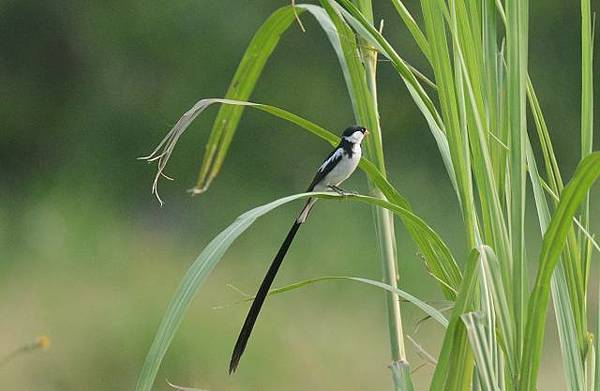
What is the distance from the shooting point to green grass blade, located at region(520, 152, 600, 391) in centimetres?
50

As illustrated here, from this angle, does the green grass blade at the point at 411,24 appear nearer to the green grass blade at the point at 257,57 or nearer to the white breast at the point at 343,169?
the green grass blade at the point at 257,57

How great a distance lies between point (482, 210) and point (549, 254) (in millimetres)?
67

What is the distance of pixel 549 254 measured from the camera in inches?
20.4

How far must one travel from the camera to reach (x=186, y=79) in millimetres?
2619

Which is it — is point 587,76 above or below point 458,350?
above

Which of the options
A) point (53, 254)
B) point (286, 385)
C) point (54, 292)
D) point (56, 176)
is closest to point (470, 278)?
point (286, 385)

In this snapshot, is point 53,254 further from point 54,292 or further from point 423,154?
point 423,154

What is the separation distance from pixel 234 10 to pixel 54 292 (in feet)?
2.86

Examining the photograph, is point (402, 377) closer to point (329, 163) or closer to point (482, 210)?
point (482, 210)

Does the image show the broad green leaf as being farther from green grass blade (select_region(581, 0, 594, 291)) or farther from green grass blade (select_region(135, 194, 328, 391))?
green grass blade (select_region(581, 0, 594, 291))

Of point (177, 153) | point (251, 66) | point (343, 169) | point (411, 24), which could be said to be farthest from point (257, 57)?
point (177, 153)

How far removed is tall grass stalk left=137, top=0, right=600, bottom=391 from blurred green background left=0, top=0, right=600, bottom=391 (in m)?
1.57

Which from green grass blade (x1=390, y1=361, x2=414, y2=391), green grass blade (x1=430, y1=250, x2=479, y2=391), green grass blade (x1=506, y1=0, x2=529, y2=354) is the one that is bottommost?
green grass blade (x1=390, y1=361, x2=414, y2=391)

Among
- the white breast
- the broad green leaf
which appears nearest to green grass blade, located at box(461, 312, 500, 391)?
the broad green leaf
